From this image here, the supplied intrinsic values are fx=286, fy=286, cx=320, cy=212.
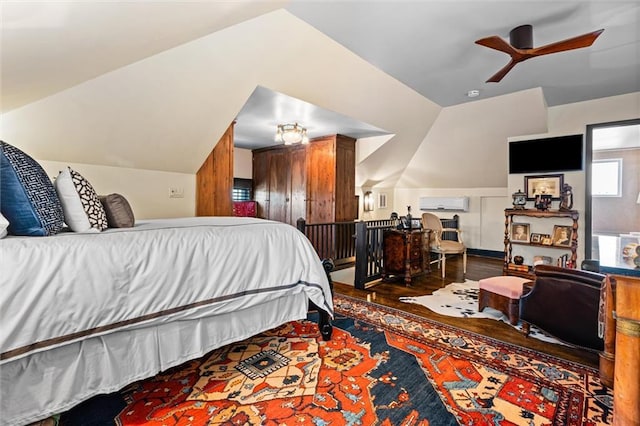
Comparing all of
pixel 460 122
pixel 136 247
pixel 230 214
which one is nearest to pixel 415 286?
pixel 230 214

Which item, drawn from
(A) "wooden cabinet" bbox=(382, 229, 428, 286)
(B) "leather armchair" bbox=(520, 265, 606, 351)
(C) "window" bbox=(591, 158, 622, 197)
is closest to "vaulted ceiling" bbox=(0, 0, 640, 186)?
(A) "wooden cabinet" bbox=(382, 229, 428, 286)

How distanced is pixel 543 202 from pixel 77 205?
548cm

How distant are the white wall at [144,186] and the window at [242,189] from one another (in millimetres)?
2869

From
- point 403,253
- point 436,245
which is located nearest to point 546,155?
point 436,245

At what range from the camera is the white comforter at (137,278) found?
3.68ft

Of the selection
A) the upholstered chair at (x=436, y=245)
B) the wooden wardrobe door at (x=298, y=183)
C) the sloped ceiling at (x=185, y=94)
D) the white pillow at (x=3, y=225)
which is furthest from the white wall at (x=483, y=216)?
the white pillow at (x=3, y=225)

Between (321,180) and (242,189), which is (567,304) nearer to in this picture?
(321,180)

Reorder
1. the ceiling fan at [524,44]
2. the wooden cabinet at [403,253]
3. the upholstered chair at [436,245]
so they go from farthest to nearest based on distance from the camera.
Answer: the upholstered chair at [436,245], the wooden cabinet at [403,253], the ceiling fan at [524,44]

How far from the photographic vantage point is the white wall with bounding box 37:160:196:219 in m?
2.90

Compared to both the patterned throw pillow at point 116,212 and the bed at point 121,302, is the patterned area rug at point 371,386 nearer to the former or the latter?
Answer: the bed at point 121,302

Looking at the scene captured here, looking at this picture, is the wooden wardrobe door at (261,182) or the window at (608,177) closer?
the window at (608,177)

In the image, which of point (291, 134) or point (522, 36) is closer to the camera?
point (522, 36)

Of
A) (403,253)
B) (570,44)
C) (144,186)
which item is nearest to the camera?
(570,44)

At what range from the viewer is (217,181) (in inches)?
152
